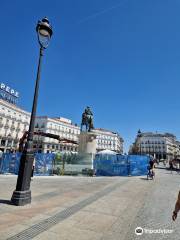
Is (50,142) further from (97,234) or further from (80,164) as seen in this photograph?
(97,234)

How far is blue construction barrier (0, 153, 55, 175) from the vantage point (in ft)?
55.6

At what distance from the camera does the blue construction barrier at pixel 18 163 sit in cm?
1693

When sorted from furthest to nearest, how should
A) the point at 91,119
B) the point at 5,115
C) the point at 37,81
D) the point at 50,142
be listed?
the point at 50,142 → the point at 5,115 → the point at 91,119 → the point at 37,81

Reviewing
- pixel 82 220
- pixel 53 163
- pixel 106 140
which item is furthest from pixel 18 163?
pixel 106 140

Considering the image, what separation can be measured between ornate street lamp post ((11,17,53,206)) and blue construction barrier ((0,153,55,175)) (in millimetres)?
11244

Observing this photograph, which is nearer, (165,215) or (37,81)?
(165,215)

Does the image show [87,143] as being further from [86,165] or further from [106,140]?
[106,140]

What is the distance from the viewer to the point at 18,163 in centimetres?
1703

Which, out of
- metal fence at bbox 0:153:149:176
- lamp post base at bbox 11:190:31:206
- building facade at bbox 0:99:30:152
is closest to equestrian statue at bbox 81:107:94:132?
metal fence at bbox 0:153:149:176

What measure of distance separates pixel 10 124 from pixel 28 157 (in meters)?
68.4

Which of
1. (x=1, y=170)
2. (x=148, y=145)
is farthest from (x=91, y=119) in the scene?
(x=148, y=145)

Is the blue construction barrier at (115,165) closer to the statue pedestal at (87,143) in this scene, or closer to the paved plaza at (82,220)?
the statue pedestal at (87,143)

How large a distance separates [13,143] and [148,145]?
97145 millimetres

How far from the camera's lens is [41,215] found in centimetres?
529
